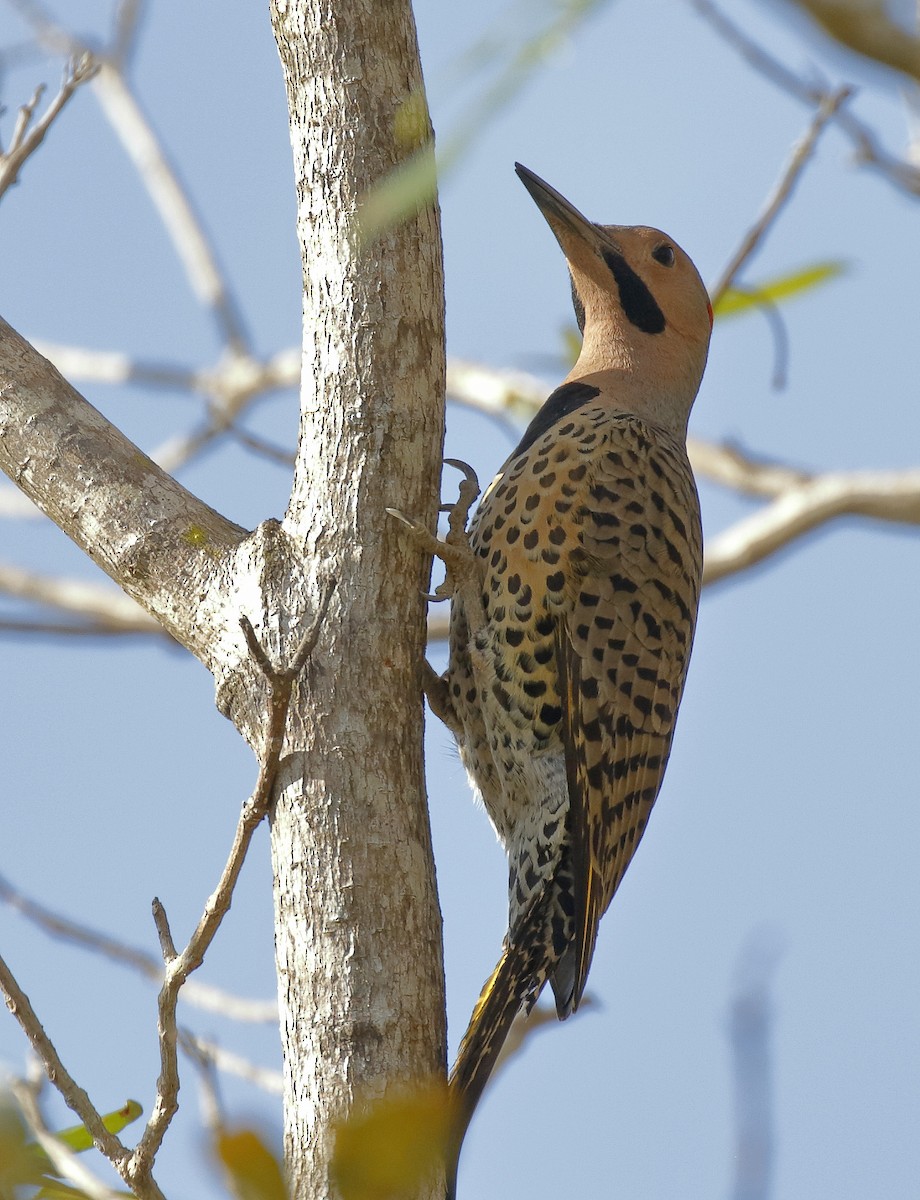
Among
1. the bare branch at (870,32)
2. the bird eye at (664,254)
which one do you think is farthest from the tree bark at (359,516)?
the bare branch at (870,32)

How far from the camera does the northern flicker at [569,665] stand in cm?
Answer: 332

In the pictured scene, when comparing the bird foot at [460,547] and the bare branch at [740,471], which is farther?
the bare branch at [740,471]

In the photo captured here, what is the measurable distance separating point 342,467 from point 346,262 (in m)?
0.38

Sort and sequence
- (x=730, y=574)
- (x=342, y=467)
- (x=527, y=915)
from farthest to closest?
(x=730, y=574) < (x=527, y=915) < (x=342, y=467)

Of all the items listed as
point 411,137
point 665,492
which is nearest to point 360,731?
point 411,137

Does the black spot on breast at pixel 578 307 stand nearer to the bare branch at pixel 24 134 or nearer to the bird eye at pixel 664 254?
the bird eye at pixel 664 254

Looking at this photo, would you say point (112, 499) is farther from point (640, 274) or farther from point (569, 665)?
point (640, 274)

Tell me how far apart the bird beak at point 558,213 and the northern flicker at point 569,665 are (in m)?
0.69

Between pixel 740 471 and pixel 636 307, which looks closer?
pixel 636 307

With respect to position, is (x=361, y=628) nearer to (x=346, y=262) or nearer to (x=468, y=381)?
(x=346, y=262)

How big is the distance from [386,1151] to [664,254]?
384 cm

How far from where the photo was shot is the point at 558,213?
4156 mm

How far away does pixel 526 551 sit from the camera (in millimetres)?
3375

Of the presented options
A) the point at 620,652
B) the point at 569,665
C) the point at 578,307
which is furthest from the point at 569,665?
the point at 578,307
